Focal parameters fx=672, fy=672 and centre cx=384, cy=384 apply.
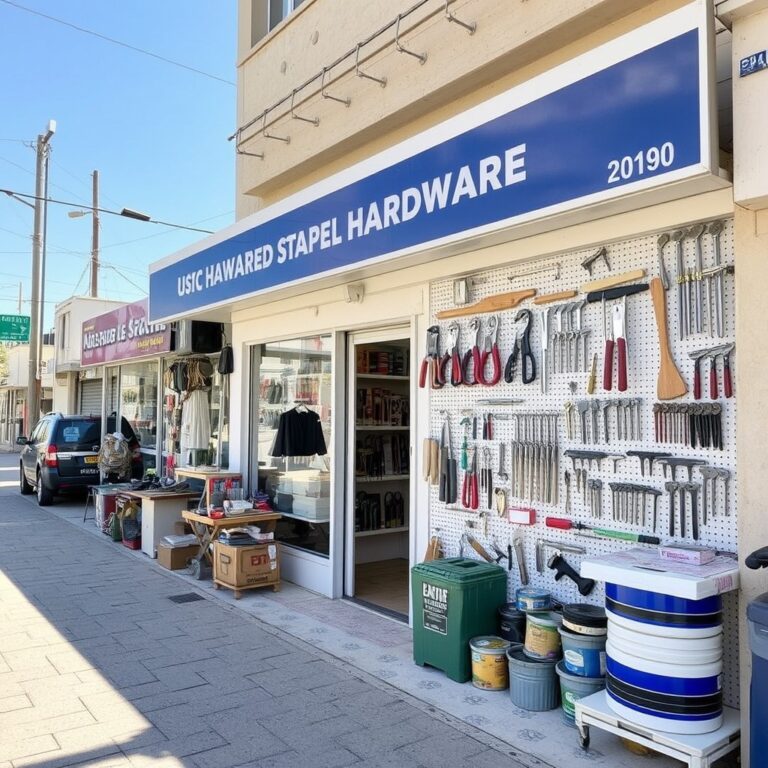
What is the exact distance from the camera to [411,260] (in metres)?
4.88

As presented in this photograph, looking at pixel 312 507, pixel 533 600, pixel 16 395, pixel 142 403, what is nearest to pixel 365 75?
pixel 312 507

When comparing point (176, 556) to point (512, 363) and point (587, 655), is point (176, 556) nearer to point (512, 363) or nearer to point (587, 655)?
point (512, 363)

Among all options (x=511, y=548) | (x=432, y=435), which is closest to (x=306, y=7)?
(x=432, y=435)

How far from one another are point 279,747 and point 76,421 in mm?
10258

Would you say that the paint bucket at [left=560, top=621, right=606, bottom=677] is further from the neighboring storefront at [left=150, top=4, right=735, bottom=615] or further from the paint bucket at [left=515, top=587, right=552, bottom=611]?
the neighboring storefront at [left=150, top=4, right=735, bottom=615]

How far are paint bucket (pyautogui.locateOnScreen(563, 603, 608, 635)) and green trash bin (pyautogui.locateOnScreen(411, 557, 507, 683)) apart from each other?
2.08 ft

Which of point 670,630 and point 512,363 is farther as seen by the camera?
point 512,363

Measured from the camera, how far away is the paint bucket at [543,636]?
3902 mm

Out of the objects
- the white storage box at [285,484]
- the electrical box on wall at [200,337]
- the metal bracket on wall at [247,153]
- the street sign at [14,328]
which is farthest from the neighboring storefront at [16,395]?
the white storage box at [285,484]

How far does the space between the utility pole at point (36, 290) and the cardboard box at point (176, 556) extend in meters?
13.9

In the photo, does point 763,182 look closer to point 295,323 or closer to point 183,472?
point 295,323

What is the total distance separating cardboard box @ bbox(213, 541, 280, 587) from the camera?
20.5 feet

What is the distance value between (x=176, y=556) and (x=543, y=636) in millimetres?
4760

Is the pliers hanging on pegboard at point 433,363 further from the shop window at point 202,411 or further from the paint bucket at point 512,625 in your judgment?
the shop window at point 202,411
